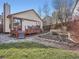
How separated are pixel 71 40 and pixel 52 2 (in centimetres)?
1465

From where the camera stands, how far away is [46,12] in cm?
3434

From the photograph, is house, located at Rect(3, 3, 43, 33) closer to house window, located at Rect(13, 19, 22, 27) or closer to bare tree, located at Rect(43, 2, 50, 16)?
house window, located at Rect(13, 19, 22, 27)

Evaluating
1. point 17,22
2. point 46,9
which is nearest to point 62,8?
point 46,9

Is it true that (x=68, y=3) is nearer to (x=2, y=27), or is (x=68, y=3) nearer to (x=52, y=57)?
(x=2, y=27)

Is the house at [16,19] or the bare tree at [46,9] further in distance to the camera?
the bare tree at [46,9]

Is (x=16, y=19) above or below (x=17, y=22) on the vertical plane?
above

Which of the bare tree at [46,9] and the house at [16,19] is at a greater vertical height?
the bare tree at [46,9]

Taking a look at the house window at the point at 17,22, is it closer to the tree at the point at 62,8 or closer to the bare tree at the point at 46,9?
the tree at the point at 62,8

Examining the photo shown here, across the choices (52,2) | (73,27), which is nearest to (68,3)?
(52,2)

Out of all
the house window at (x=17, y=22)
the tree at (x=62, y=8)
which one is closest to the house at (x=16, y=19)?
the house window at (x=17, y=22)

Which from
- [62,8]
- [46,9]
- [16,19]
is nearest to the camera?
[16,19]

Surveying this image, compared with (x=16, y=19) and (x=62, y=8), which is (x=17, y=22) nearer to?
(x=16, y=19)

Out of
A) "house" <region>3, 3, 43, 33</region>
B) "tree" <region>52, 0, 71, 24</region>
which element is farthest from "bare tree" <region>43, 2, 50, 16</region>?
"house" <region>3, 3, 43, 33</region>

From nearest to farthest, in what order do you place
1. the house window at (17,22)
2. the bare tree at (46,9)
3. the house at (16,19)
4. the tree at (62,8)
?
the house at (16,19)
the house window at (17,22)
the tree at (62,8)
the bare tree at (46,9)
